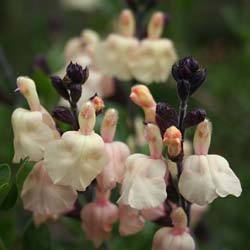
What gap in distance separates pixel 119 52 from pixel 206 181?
38 cm

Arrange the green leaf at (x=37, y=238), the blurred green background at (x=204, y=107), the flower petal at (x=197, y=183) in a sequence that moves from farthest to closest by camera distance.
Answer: the blurred green background at (x=204, y=107) → the green leaf at (x=37, y=238) → the flower petal at (x=197, y=183)

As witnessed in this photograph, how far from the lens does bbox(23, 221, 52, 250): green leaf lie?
78cm

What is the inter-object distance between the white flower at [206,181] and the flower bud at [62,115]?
13 centimetres

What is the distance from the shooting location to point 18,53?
10.8 feet

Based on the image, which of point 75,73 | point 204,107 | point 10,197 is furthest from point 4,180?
point 204,107

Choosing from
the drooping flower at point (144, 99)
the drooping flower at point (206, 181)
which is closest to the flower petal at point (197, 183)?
the drooping flower at point (206, 181)

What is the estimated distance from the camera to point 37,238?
788mm

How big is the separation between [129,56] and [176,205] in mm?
313

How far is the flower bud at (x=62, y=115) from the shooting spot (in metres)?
0.72

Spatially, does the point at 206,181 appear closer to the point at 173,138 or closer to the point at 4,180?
the point at 173,138

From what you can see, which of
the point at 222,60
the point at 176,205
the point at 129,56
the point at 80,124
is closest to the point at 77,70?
the point at 80,124

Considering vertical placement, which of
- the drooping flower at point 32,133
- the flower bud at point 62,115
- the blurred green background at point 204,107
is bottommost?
the blurred green background at point 204,107

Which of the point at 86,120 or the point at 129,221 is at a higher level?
the point at 86,120

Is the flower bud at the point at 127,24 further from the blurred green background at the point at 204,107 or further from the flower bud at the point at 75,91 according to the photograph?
the flower bud at the point at 75,91
